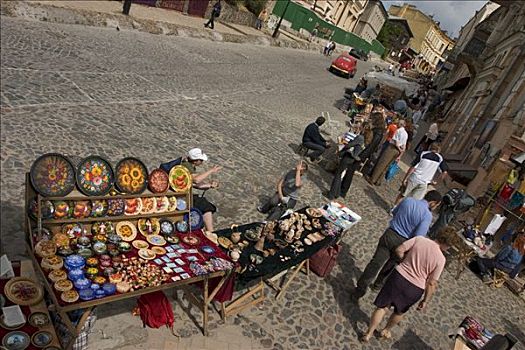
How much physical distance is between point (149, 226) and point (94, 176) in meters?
0.94

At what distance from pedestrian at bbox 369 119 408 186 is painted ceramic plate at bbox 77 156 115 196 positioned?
8.89 m

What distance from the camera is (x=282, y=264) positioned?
5660 millimetres

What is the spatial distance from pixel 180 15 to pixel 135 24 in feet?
28.1

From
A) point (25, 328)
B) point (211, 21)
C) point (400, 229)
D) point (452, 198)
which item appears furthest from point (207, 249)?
point (211, 21)

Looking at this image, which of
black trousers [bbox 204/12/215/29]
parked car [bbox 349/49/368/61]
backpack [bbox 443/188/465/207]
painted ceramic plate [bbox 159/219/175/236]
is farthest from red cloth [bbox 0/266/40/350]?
parked car [bbox 349/49/368/61]

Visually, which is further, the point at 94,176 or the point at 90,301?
the point at 94,176

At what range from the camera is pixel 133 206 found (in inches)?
193

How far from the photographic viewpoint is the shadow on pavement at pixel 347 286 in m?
6.38

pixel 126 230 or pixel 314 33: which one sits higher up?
pixel 314 33

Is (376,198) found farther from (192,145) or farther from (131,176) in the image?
(131,176)

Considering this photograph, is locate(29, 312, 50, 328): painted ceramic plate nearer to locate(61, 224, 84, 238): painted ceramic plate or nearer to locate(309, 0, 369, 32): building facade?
locate(61, 224, 84, 238): painted ceramic plate

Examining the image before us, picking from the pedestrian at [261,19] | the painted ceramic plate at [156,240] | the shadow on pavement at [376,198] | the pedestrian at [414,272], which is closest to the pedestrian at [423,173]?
the shadow on pavement at [376,198]

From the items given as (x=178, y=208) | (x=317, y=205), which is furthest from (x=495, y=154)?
(x=178, y=208)

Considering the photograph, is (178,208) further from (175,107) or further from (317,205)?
(175,107)
